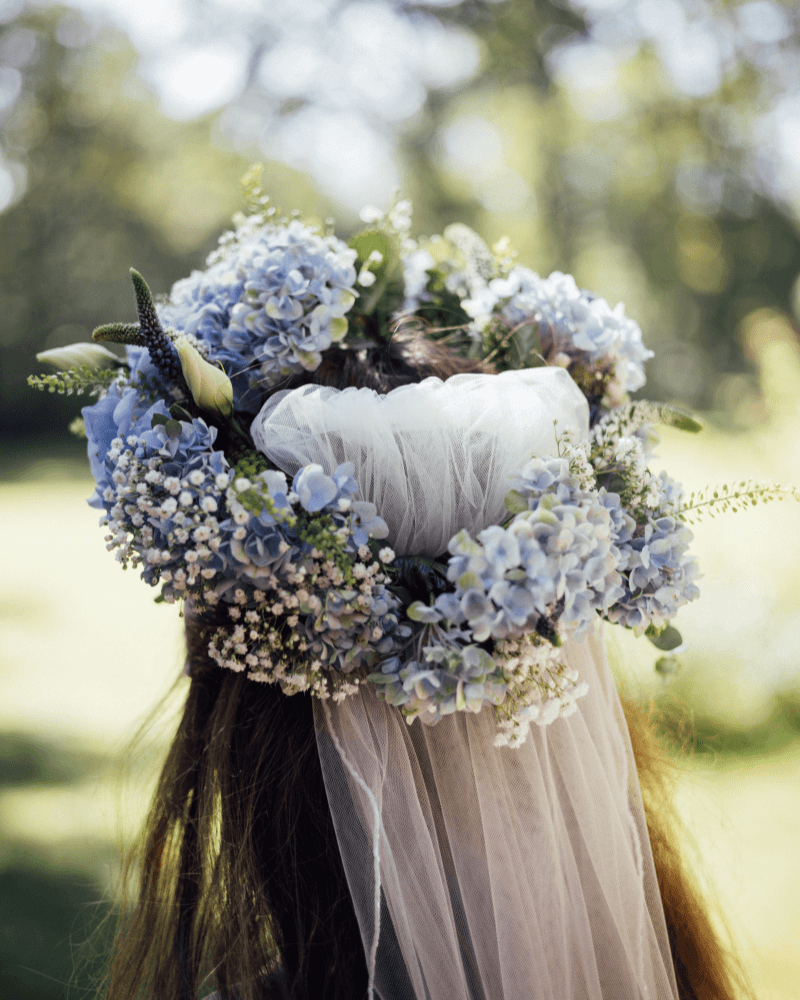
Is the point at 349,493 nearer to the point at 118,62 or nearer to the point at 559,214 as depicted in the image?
the point at 559,214

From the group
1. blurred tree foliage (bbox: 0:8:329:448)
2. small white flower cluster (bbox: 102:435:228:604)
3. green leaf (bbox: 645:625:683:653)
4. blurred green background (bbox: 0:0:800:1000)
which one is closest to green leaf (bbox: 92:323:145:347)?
small white flower cluster (bbox: 102:435:228:604)

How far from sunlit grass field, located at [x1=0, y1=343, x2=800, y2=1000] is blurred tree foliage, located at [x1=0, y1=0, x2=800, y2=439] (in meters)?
3.32

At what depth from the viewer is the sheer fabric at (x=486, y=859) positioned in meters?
0.98

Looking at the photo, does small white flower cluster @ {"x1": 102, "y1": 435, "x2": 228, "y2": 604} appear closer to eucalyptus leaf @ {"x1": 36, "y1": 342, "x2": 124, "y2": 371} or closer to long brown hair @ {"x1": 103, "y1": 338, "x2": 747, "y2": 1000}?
long brown hair @ {"x1": 103, "y1": 338, "x2": 747, "y2": 1000}

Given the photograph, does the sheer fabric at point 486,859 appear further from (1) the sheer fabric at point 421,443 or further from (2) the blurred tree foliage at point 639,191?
(2) the blurred tree foliage at point 639,191

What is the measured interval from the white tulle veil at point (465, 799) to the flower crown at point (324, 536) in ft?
0.19

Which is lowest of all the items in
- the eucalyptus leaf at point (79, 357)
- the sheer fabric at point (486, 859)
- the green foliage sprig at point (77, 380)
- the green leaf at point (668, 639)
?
the sheer fabric at point (486, 859)

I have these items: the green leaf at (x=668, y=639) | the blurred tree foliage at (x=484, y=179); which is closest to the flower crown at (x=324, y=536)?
the green leaf at (x=668, y=639)

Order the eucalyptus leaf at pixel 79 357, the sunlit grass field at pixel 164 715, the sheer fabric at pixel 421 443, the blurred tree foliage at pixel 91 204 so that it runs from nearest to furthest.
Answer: the sheer fabric at pixel 421 443 < the eucalyptus leaf at pixel 79 357 < the sunlit grass field at pixel 164 715 < the blurred tree foliage at pixel 91 204

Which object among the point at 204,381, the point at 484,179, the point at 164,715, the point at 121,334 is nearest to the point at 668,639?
the point at 204,381

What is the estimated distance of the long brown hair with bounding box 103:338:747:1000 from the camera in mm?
1054

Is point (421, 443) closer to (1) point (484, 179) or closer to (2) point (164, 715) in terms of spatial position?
(2) point (164, 715)

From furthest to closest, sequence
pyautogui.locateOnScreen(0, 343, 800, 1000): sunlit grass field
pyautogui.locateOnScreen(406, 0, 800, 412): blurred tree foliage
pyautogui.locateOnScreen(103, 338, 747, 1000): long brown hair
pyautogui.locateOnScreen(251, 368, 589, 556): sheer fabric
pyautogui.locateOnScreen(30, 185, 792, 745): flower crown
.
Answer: pyautogui.locateOnScreen(406, 0, 800, 412): blurred tree foliage, pyautogui.locateOnScreen(0, 343, 800, 1000): sunlit grass field, pyautogui.locateOnScreen(103, 338, 747, 1000): long brown hair, pyautogui.locateOnScreen(251, 368, 589, 556): sheer fabric, pyautogui.locateOnScreen(30, 185, 792, 745): flower crown

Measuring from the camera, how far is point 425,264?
1373 mm
